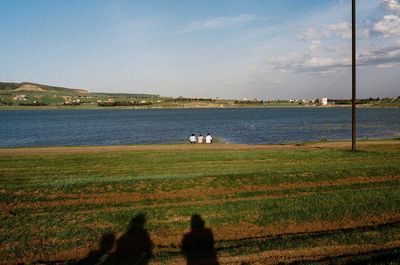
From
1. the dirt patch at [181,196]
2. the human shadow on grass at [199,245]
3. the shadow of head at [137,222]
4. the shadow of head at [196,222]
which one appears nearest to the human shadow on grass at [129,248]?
the shadow of head at [137,222]

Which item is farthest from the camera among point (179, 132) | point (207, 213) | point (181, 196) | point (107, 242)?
point (179, 132)

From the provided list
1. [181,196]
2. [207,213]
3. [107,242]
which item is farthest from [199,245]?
[181,196]

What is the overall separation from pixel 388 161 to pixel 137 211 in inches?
657

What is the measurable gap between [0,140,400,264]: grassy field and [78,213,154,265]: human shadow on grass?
0.11 ft

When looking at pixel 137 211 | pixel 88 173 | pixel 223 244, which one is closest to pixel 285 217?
pixel 223 244

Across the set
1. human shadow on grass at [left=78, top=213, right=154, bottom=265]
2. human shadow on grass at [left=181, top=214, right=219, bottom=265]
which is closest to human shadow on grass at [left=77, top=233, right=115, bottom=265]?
human shadow on grass at [left=78, top=213, right=154, bottom=265]

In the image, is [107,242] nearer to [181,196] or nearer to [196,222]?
[196,222]

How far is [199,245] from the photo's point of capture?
1262cm

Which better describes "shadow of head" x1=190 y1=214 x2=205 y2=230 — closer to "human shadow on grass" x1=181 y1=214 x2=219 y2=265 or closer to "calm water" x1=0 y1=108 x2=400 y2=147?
"human shadow on grass" x1=181 y1=214 x2=219 y2=265

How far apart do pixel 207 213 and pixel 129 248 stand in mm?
3418

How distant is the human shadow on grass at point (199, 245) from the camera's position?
1050 cm

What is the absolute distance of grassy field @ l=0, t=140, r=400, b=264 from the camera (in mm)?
11273

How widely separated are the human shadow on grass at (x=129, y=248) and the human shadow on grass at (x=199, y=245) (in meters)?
1.10

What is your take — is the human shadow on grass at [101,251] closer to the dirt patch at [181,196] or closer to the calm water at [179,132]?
the dirt patch at [181,196]
